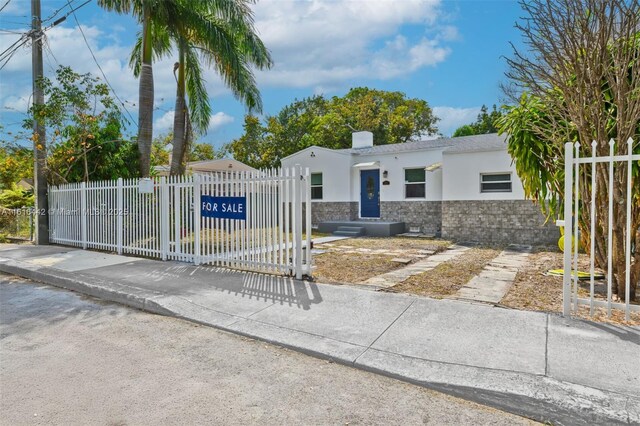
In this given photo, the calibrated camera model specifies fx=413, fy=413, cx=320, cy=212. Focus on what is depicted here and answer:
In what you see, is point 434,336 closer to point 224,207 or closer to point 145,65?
point 224,207

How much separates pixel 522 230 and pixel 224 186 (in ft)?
33.5

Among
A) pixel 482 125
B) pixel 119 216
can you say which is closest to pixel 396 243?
pixel 119 216

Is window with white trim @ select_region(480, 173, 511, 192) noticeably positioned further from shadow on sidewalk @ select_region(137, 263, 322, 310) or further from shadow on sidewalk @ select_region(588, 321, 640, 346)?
shadow on sidewalk @ select_region(588, 321, 640, 346)

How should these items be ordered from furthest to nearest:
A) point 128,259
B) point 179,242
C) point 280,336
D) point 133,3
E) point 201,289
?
point 133,3 → point 128,259 → point 179,242 → point 201,289 → point 280,336

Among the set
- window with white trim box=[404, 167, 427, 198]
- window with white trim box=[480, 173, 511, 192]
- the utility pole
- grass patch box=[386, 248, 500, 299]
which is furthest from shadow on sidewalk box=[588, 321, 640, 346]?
the utility pole

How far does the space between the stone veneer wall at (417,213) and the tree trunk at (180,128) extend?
806cm

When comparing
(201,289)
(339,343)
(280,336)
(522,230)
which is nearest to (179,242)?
(201,289)

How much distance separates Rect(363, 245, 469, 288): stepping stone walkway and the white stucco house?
320 cm

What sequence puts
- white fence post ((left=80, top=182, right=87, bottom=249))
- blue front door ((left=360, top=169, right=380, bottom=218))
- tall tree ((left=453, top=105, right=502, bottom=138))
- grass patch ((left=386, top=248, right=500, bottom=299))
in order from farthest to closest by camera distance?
tall tree ((left=453, top=105, right=502, bottom=138)) → blue front door ((left=360, top=169, right=380, bottom=218)) → white fence post ((left=80, top=182, right=87, bottom=249)) → grass patch ((left=386, top=248, right=500, bottom=299))

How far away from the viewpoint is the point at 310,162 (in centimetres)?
1917

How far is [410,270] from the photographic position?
841 centimetres

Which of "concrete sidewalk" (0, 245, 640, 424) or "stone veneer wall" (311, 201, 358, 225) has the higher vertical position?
"stone veneer wall" (311, 201, 358, 225)

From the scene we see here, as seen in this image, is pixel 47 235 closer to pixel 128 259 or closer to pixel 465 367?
pixel 128 259

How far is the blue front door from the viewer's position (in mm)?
17391
